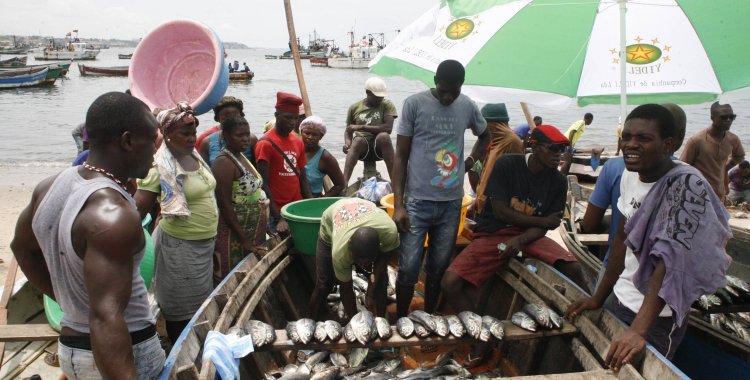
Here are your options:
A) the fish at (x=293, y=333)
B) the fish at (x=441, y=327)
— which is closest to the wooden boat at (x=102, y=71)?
the fish at (x=293, y=333)

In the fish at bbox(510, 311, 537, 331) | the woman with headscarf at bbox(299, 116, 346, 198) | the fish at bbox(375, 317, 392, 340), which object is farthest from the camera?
the woman with headscarf at bbox(299, 116, 346, 198)

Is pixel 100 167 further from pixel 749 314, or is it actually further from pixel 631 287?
pixel 749 314

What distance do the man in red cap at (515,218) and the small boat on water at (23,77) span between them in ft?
131

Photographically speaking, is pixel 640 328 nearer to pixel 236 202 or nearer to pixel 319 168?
pixel 236 202

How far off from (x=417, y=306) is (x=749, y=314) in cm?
306

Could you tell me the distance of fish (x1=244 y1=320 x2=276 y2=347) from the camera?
2973mm

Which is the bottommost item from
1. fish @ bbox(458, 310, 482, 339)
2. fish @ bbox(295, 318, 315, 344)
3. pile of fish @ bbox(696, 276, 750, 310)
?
fish @ bbox(295, 318, 315, 344)

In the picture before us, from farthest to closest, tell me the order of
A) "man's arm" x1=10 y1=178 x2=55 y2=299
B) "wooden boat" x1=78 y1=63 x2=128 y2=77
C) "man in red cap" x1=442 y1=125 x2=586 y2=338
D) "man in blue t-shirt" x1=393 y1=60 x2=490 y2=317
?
"wooden boat" x1=78 y1=63 x2=128 y2=77 → "man in red cap" x1=442 y1=125 x2=586 y2=338 → "man in blue t-shirt" x1=393 y1=60 x2=490 y2=317 → "man's arm" x1=10 y1=178 x2=55 y2=299

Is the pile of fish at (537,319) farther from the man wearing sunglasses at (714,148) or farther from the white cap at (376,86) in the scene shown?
the man wearing sunglasses at (714,148)

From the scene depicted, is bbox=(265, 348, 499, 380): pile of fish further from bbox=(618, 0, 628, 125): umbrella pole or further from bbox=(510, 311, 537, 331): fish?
bbox=(618, 0, 628, 125): umbrella pole

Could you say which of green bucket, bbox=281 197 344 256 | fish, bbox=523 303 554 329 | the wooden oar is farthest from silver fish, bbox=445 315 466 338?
the wooden oar

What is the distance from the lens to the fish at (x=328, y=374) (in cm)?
299

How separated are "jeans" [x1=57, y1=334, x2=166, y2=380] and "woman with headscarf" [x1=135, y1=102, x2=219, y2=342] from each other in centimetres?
123

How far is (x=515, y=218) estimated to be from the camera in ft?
13.2
